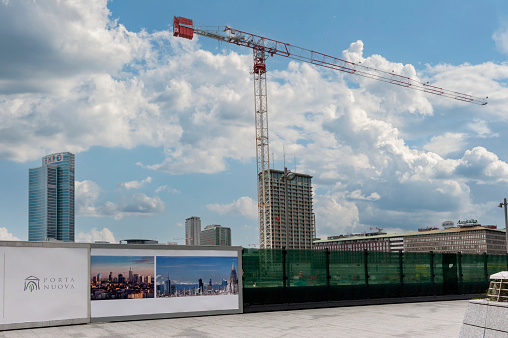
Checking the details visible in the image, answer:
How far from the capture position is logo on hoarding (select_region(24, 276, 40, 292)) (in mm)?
17750

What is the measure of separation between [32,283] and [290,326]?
9.00 metres

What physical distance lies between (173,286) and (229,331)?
16.3 feet

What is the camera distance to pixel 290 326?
17375 mm

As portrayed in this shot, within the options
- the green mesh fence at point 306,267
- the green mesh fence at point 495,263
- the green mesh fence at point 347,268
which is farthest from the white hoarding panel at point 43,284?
the green mesh fence at point 495,263

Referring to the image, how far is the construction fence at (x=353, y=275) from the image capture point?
2298cm

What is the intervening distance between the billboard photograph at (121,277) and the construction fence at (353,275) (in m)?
4.46

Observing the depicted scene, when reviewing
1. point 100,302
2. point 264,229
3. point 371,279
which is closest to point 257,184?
point 264,229

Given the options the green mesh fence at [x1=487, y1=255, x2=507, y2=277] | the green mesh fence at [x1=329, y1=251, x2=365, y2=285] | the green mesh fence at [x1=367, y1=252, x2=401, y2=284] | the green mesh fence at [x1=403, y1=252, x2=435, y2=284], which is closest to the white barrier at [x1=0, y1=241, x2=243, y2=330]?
the green mesh fence at [x1=329, y1=251, x2=365, y2=285]

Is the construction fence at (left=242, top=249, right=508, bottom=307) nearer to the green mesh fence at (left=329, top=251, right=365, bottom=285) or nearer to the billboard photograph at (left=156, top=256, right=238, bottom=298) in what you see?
the green mesh fence at (left=329, top=251, right=365, bottom=285)

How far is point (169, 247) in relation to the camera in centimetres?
2072

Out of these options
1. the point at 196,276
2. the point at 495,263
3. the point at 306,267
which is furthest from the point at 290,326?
the point at 495,263

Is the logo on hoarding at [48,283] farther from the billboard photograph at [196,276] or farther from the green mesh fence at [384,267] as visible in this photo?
the green mesh fence at [384,267]

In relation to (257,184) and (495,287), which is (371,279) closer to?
(495,287)

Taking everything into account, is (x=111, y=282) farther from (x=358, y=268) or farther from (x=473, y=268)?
(x=473, y=268)
